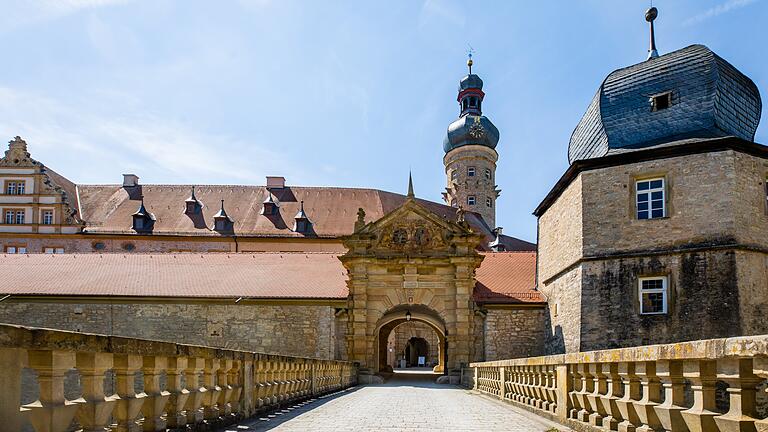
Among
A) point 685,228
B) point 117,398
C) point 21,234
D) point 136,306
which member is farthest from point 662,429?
point 21,234

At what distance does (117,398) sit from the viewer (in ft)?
14.2

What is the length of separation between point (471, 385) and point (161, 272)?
12945mm

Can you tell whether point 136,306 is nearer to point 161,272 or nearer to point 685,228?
point 161,272

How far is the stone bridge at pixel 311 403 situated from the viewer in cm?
343

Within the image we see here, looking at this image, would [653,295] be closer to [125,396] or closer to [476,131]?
[125,396]

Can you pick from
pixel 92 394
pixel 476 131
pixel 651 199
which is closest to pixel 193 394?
pixel 92 394

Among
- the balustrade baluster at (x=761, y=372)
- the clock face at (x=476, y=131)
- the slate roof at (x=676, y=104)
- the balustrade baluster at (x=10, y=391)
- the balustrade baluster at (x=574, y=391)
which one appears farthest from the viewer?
the clock face at (x=476, y=131)

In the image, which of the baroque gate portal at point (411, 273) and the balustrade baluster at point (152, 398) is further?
the baroque gate portal at point (411, 273)

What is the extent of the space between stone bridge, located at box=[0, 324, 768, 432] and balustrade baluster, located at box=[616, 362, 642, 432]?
0.03ft

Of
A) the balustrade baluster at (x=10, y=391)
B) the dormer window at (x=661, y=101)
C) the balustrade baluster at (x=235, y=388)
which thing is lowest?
the balustrade baluster at (x=235, y=388)

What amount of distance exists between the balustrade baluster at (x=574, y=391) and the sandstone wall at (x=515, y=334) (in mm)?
15438

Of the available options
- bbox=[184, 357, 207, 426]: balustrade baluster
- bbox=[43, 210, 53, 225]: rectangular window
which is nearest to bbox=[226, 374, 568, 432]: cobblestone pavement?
bbox=[184, 357, 207, 426]: balustrade baluster

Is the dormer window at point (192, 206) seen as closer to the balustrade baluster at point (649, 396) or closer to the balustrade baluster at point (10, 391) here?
the balustrade baluster at point (649, 396)

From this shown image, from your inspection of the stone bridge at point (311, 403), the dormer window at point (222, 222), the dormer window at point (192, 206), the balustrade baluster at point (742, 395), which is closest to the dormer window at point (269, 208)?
the dormer window at point (222, 222)
